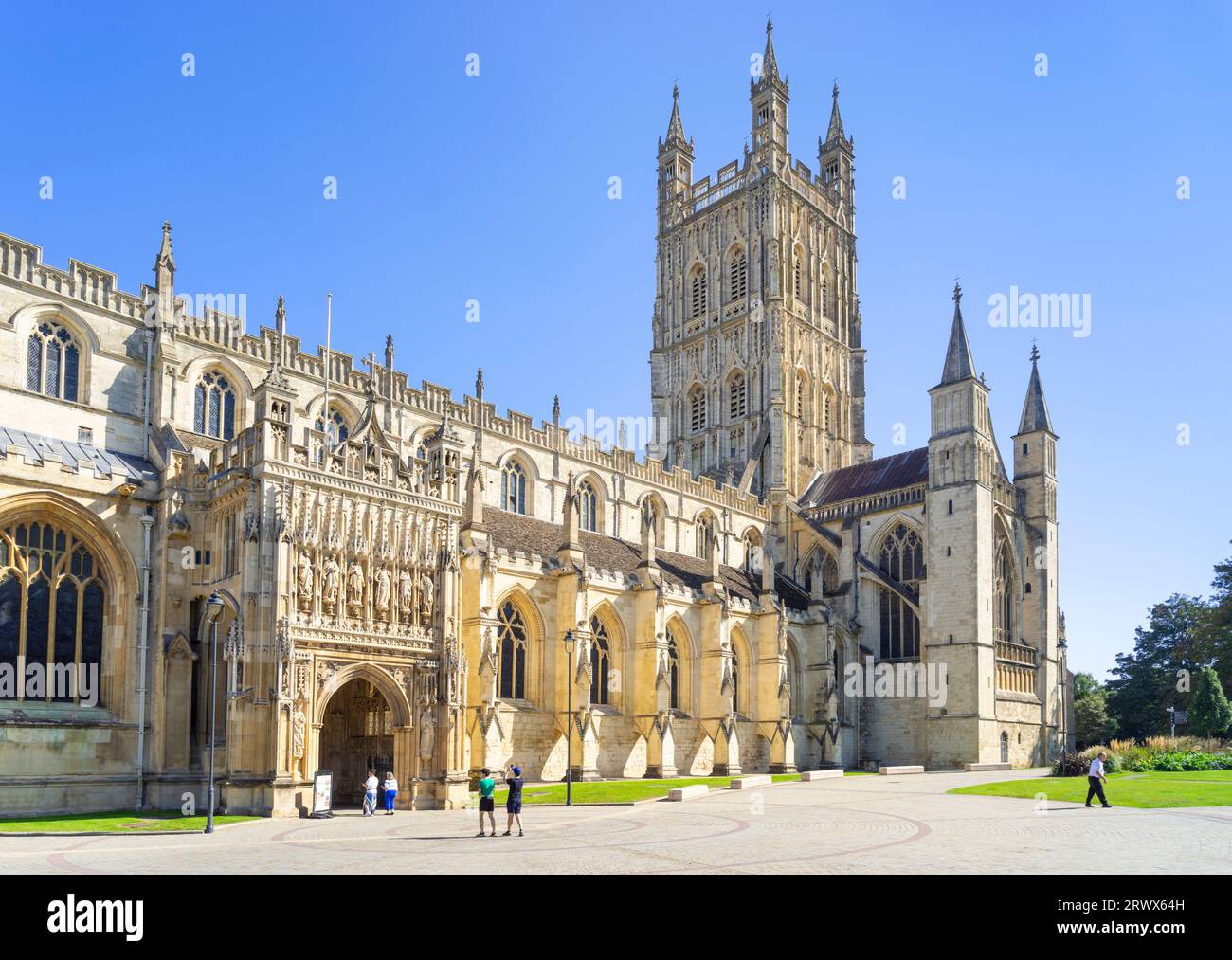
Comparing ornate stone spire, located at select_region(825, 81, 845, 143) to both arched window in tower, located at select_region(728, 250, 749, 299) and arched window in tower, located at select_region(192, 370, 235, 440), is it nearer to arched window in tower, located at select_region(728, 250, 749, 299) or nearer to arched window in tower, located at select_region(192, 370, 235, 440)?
arched window in tower, located at select_region(728, 250, 749, 299)

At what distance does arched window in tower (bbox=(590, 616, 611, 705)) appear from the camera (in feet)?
147

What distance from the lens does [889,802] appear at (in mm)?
30469

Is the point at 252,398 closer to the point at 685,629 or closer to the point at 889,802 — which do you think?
the point at 685,629

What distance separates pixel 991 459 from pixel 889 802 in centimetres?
3090

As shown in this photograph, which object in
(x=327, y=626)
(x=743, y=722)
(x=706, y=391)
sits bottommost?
(x=743, y=722)

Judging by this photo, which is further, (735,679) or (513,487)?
(735,679)

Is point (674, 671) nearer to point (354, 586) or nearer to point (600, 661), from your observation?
point (600, 661)

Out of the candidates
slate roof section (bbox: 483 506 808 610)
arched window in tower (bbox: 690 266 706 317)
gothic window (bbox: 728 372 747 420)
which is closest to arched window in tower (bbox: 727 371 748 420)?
gothic window (bbox: 728 372 747 420)

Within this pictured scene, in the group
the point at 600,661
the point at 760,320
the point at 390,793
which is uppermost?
the point at 760,320

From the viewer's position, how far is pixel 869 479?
65.6 meters

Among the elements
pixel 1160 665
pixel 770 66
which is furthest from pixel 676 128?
pixel 1160 665

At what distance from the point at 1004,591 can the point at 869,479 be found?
10.9 metres
